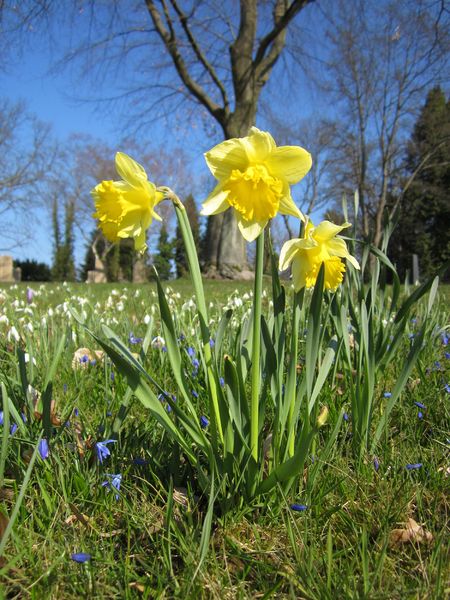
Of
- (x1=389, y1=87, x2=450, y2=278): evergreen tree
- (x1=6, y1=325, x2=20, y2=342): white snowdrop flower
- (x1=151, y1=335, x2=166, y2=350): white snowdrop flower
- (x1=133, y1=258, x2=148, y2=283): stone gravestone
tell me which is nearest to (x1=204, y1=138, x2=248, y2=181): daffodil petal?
(x1=151, y1=335, x2=166, y2=350): white snowdrop flower

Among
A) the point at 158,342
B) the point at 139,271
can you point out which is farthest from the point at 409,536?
the point at 139,271

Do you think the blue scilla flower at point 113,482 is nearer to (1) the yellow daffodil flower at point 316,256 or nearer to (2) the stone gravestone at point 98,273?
(1) the yellow daffodil flower at point 316,256

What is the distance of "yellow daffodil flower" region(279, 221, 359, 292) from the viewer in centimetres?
99

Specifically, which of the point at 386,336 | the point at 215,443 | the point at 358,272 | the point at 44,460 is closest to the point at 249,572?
the point at 215,443

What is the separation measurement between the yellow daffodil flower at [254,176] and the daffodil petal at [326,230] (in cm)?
11

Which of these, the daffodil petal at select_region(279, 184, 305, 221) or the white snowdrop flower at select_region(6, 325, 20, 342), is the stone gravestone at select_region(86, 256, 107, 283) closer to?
the white snowdrop flower at select_region(6, 325, 20, 342)

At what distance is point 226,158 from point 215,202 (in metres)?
0.09

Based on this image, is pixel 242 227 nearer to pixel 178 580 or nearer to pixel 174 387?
pixel 178 580

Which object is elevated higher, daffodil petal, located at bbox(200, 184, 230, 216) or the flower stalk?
daffodil petal, located at bbox(200, 184, 230, 216)

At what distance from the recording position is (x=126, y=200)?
2.91 ft

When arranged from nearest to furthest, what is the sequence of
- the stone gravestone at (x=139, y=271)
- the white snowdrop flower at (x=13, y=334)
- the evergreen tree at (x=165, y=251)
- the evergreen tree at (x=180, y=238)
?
the white snowdrop flower at (x=13, y=334) → the evergreen tree at (x=165, y=251) → the evergreen tree at (x=180, y=238) → the stone gravestone at (x=139, y=271)

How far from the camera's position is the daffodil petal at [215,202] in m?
0.88

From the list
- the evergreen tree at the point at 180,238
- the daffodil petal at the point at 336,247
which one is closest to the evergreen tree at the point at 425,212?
the evergreen tree at the point at 180,238

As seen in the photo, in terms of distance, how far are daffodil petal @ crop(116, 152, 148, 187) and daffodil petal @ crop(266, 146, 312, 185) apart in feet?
0.81
